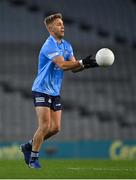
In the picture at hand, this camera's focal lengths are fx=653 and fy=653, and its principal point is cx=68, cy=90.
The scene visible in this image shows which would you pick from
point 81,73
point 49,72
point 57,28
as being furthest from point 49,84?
point 81,73

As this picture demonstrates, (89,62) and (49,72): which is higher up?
(89,62)

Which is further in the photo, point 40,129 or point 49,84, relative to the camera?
point 49,84

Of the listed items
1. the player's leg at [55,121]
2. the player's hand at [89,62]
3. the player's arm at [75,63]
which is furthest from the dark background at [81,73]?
the player's hand at [89,62]

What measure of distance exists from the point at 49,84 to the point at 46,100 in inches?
8.6

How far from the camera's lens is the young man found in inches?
334

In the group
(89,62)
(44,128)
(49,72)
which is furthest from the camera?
(49,72)

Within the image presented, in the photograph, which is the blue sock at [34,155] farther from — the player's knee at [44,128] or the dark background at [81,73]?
the dark background at [81,73]

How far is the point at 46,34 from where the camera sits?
2253 centimetres

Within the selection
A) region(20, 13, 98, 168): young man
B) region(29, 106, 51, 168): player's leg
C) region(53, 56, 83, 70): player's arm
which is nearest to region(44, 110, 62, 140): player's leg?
region(20, 13, 98, 168): young man

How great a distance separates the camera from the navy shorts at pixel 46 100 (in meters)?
8.55

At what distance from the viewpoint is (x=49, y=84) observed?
8.61 metres

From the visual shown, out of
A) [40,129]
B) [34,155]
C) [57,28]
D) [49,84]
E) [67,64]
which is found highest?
[57,28]

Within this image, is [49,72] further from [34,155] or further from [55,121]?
[34,155]

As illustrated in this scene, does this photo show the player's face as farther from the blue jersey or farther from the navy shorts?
the navy shorts
